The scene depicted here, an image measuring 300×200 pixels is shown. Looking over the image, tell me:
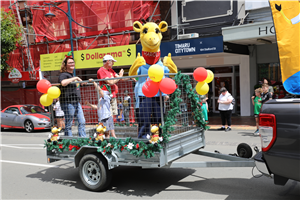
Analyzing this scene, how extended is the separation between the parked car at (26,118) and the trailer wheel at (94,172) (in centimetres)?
943

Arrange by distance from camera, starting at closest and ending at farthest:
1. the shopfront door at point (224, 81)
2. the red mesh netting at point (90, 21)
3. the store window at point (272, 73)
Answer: the store window at point (272, 73) → the shopfront door at point (224, 81) → the red mesh netting at point (90, 21)

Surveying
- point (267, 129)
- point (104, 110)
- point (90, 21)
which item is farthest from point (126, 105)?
point (90, 21)

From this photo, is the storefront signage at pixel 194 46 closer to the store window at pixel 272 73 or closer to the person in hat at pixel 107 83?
the store window at pixel 272 73

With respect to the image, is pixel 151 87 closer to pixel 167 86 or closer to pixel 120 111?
pixel 167 86

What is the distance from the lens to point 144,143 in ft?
14.1

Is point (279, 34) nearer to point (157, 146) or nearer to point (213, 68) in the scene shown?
point (157, 146)

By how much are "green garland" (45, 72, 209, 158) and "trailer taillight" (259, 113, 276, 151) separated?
4.35 ft

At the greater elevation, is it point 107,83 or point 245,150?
point 107,83

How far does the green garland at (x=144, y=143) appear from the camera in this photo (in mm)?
4211

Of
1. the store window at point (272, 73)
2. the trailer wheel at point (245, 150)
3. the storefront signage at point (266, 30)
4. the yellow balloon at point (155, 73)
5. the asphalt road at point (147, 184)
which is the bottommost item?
the asphalt road at point (147, 184)

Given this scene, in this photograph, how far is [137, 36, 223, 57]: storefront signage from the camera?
41.1 feet

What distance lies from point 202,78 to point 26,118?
1169cm

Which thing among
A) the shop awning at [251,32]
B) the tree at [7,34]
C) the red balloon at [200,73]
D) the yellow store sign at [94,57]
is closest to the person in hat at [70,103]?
the red balloon at [200,73]

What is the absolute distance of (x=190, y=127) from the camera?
518 centimetres
